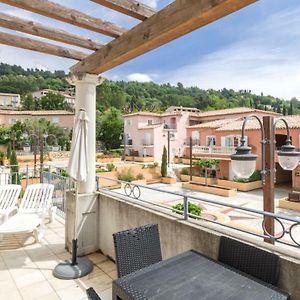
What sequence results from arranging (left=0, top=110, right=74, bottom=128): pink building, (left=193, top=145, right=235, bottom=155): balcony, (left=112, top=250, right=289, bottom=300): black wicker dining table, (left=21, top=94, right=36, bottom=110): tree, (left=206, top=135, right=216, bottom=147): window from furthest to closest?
(left=21, top=94, right=36, bottom=110): tree, (left=0, top=110, right=74, bottom=128): pink building, (left=206, top=135, right=216, bottom=147): window, (left=193, top=145, right=235, bottom=155): balcony, (left=112, top=250, right=289, bottom=300): black wicker dining table

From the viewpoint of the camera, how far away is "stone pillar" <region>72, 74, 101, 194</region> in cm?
495

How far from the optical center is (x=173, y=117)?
128 feet

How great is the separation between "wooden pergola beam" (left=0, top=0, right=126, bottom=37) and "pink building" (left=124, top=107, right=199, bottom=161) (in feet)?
103

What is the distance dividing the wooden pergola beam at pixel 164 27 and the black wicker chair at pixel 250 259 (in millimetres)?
2273

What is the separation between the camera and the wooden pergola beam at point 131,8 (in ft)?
9.47

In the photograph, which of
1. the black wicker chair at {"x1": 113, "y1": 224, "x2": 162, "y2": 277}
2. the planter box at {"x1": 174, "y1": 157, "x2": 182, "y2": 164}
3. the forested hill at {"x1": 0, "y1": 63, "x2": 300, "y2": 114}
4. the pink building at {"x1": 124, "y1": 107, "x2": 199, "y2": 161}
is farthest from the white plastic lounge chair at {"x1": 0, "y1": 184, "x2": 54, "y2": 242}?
the forested hill at {"x1": 0, "y1": 63, "x2": 300, "y2": 114}

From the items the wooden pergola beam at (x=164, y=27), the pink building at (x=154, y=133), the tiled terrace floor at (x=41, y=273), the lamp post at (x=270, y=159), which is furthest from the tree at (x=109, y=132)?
the lamp post at (x=270, y=159)

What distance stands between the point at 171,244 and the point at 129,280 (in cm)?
144

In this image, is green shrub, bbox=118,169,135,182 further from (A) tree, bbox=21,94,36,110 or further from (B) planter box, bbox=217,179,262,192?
(A) tree, bbox=21,94,36,110

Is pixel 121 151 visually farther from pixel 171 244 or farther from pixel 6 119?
pixel 171 244

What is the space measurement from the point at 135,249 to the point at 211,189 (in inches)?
664

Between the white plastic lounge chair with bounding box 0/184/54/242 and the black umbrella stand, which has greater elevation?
the white plastic lounge chair with bounding box 0/184/54/242

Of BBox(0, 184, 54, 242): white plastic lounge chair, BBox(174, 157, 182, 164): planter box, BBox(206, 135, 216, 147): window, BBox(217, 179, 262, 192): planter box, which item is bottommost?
BBox(217, 179, 262, 192): planter box

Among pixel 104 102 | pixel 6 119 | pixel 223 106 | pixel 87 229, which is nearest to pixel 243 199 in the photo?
pixel 87 229
